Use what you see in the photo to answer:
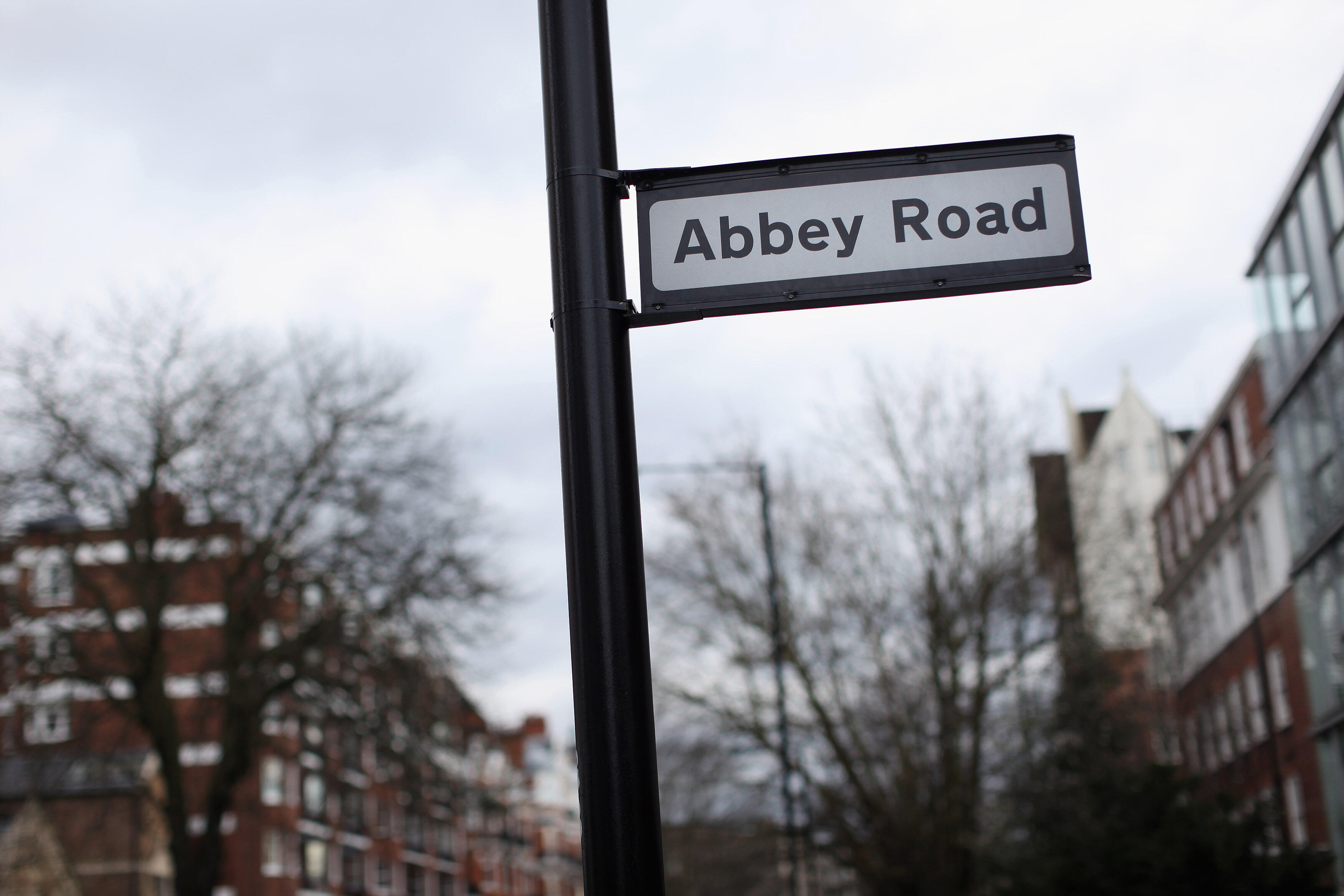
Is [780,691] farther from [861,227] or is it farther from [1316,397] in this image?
[861,227]

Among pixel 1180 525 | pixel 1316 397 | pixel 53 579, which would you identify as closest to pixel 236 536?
pixel 53 579

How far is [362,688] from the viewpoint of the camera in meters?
27.4

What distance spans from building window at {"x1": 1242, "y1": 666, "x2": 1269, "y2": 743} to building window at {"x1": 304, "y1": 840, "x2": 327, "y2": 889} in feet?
137

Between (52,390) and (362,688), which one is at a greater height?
(52,390)

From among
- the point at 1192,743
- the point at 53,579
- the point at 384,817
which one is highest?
the point at 53,579

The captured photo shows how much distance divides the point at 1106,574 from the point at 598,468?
30.4 meters

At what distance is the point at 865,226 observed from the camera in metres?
3.60

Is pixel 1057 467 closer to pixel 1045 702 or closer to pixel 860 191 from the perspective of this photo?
pixel 1045 702

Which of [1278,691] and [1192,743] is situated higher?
[1278,691]

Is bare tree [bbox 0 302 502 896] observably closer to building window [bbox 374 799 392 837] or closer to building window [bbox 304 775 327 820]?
building window [bbox 374 799 392 837]

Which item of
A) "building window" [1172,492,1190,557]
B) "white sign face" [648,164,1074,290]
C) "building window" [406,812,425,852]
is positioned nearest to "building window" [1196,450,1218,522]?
"building window" [1172,492,1190,557]

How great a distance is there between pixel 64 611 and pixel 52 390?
4654 mm

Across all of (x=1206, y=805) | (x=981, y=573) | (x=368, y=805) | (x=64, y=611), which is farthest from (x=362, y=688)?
(x=368, y=805)

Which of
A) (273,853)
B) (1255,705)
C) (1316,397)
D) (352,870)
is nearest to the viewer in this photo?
(1316,397)
